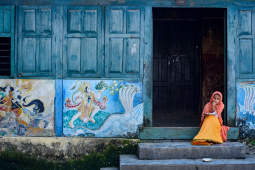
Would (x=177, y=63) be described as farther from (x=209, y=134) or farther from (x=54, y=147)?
(x=54, y=147)

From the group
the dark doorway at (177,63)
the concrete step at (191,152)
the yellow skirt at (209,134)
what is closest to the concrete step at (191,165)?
the concrete step at (191,152)

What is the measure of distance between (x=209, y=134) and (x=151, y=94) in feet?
4.45

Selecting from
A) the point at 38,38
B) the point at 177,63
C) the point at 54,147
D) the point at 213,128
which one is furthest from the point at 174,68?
the point at 54,147

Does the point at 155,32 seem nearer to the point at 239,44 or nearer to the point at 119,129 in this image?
the point at 239,44

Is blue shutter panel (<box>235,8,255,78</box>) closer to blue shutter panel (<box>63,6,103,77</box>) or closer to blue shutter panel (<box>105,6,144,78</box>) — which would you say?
blue shutter panel (<box>105,6,144,78</box>)

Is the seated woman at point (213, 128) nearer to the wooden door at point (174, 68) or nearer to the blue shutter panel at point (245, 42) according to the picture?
the blue shutter panel at point (245, 42)

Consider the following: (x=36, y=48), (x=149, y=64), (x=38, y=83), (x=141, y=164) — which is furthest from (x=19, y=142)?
(x=149, y=64)

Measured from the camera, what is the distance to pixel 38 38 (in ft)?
15.7

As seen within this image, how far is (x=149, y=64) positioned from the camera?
4.76 m

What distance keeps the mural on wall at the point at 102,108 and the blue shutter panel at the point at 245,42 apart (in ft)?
7.07

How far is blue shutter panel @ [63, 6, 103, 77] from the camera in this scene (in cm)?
477

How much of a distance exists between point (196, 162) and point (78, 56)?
3.08m

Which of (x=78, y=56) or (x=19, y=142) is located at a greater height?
(x=78, y=56)

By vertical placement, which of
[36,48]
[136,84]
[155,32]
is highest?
[155,32]
